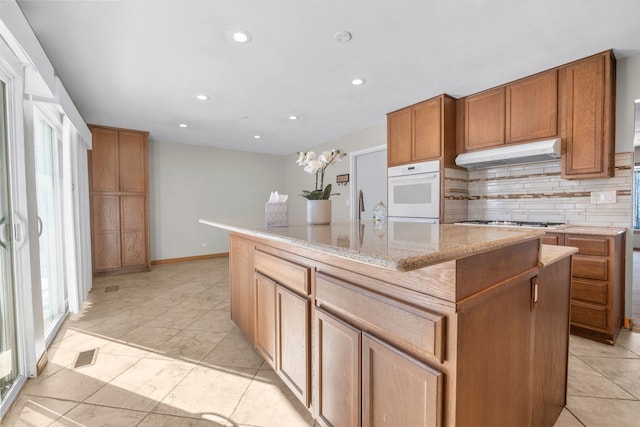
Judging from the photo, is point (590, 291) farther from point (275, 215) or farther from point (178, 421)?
point (178, 421)

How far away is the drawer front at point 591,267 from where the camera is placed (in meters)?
2.14

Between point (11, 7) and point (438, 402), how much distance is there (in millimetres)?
2632

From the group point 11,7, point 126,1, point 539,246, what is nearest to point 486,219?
point 539,246

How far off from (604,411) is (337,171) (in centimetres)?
426

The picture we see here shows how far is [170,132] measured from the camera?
4652 millimetres

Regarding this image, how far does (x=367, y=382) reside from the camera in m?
0.98

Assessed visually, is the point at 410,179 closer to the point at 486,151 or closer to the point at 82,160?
the point at 486,151

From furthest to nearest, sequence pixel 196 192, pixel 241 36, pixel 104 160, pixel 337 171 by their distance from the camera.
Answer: pixel 196 192 → pixel 337 171 → pixel 104 160 → pixel 241 36

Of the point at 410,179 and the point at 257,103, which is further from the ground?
the point at 257,103

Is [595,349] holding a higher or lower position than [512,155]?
lower

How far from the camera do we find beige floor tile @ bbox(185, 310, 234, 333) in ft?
8.23

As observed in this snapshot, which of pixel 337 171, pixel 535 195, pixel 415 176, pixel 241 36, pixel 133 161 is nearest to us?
pixel 241 36

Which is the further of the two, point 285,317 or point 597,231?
point 597,231

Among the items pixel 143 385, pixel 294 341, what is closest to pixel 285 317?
pixel 294 341
